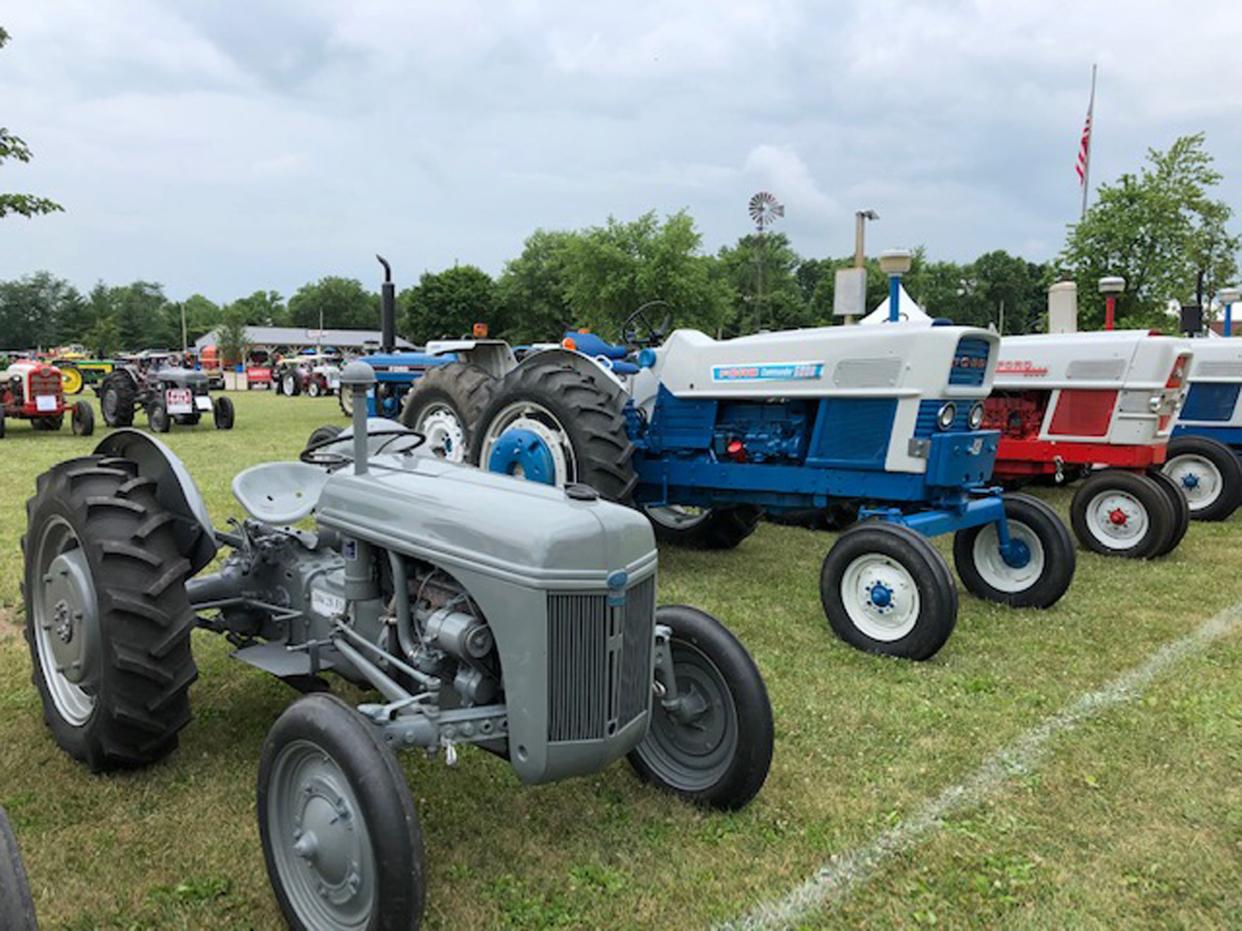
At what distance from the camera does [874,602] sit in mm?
4484

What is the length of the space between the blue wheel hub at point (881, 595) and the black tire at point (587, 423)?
1.71 m

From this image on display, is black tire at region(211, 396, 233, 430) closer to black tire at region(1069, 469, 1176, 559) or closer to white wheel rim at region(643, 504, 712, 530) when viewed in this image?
white wheel rim at region(643, 504, 712, 530)

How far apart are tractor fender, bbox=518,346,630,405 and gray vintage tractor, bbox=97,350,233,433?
451 inches

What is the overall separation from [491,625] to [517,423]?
11.9ft

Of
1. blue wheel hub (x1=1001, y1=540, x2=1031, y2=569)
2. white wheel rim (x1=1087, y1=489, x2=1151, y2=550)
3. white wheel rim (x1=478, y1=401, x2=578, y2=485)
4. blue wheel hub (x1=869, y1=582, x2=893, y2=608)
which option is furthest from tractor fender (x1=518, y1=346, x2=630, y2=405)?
white wheel rim (x1=1087, y1=489, x2=1151, y2=550)

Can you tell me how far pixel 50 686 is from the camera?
3270 mm

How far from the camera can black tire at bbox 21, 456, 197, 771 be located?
110 inches

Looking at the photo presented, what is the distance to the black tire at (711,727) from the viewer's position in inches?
107

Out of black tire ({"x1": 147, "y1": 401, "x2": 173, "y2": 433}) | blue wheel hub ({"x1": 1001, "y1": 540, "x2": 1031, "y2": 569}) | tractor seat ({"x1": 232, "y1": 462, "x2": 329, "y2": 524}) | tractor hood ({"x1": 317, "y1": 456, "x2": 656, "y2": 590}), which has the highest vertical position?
tractor hood ({"x1": 317, "y1": 456, "x2": 656, "y2": 590})

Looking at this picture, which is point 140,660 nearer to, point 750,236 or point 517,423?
point 517,423

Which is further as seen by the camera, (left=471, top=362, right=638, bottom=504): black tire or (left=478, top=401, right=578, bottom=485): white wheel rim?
(left=478, top=401, right=578, bottom=485): white wheel rim

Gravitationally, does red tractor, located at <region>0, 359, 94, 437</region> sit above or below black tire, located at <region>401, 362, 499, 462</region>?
below

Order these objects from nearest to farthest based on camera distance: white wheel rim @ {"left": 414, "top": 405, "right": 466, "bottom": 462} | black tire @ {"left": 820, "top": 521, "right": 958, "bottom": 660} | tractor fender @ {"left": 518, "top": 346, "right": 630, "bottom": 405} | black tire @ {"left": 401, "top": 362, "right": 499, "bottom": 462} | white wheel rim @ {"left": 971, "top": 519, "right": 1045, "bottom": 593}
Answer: black tire @ {"left": 820, "top": 521, "right": 958, "bottom": 660}
white wheel rim @ {"left": 971, "top": 519, "right": 1045, "bottom": 593}
tractor fender @ {"left": 518, "top": 346, "right": 630, "bottom": 405}
black tire @ {"left": 401, "top": 362, "right": 499, "bottom": 462}
white wheel rim @ {"left": 414, "top": 405, "right": 466, "bottom": 462}

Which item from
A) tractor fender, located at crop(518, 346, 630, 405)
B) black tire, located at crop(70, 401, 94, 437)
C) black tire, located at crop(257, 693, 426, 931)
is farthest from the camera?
Result: black tire, located at crop(70, 401, 94, 437)
